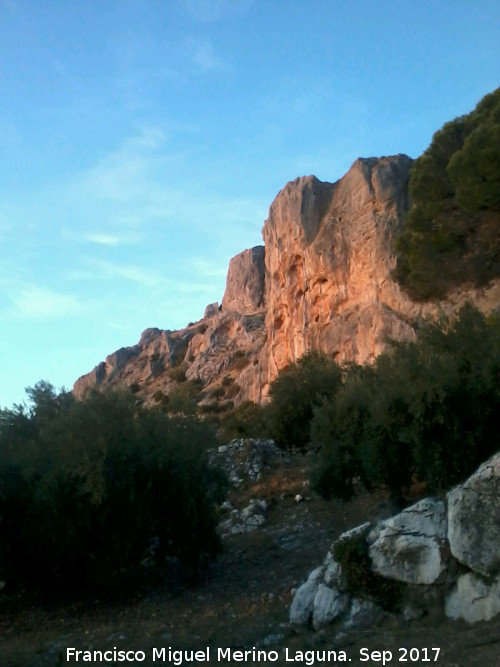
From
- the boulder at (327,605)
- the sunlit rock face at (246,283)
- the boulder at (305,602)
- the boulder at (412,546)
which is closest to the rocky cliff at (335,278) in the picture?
the boulder at (412,546)

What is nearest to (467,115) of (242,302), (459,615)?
(459,615)

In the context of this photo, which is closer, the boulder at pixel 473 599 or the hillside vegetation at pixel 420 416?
the boulder at pixel 473 599

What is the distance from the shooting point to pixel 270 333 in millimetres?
46531

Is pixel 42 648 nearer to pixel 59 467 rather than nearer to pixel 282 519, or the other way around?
pixel 59 467

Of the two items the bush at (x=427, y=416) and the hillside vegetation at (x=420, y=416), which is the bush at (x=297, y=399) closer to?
the hillside vegetation at (x=420, y=416)

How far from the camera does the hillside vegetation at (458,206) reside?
24.9 m

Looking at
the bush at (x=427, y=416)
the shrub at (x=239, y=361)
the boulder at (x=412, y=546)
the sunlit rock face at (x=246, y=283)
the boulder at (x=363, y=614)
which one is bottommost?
the boulder at (x=363, y=614)

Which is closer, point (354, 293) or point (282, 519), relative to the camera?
point (282, 519)

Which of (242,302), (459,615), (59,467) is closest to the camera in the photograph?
(459,615)

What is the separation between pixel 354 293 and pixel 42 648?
30.2m

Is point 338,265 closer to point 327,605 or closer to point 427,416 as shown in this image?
point 427,416

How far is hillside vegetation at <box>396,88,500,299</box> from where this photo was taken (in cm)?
2492

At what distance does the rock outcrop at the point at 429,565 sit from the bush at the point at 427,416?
466 centimetres

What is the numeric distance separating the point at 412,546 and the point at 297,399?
1813cm
